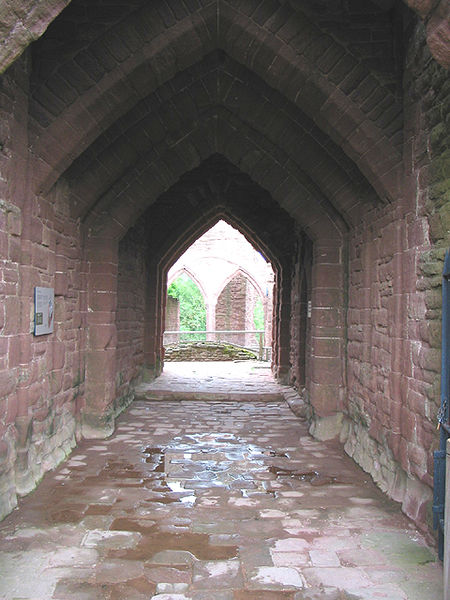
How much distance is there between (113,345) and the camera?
6230 millimetres

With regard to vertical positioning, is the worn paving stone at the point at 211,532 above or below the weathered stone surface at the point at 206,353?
below

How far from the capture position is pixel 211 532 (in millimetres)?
3438

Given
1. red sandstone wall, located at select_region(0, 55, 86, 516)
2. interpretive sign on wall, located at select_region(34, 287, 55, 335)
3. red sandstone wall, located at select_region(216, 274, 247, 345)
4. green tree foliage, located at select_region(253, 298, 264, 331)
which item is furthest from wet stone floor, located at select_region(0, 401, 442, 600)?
green tree foliage, located at select_region(253, 298, 264, 331)

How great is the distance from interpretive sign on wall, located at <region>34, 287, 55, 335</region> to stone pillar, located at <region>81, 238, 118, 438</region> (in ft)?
4.20

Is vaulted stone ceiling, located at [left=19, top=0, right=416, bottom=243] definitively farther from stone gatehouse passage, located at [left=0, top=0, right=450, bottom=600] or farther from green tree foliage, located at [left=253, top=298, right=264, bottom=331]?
green tree foliage, located at [left=253, top=298, right=264, bottom=331]

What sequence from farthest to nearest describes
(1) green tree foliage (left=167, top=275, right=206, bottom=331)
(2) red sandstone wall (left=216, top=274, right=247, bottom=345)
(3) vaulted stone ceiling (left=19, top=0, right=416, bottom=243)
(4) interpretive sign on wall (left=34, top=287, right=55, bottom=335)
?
1. (1) green tree foliage (left=167, top=275, right=206, bottom=331)
2. (2) red sandstone wall (left=216, top=274, right=247, bottom=345)
3. (4) interpretive sign on wall (left=34, top=287, right=55, bottom=335)
4. (3) vaulted stone ceiling (left=19, top=0, right=416, bottom=243)

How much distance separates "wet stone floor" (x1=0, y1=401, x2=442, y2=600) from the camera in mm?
2777

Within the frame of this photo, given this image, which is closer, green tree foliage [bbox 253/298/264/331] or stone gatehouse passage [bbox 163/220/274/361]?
stone gatehouse passage [bbox 163/220/274/361]

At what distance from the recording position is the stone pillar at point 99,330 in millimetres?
6000

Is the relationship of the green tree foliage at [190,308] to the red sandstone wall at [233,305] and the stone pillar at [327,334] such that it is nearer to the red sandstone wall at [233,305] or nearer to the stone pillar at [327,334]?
the red sandstone wall at [233,305]

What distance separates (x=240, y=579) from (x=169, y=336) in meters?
21.4

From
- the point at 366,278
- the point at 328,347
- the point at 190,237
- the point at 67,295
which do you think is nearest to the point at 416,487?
the point at 366,278

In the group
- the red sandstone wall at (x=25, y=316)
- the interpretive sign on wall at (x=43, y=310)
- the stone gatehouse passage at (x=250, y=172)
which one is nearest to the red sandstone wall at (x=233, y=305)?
the stone gatehouse passage at (x=250, y=172)

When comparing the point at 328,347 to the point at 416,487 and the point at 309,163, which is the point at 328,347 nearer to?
the point at 309,163
